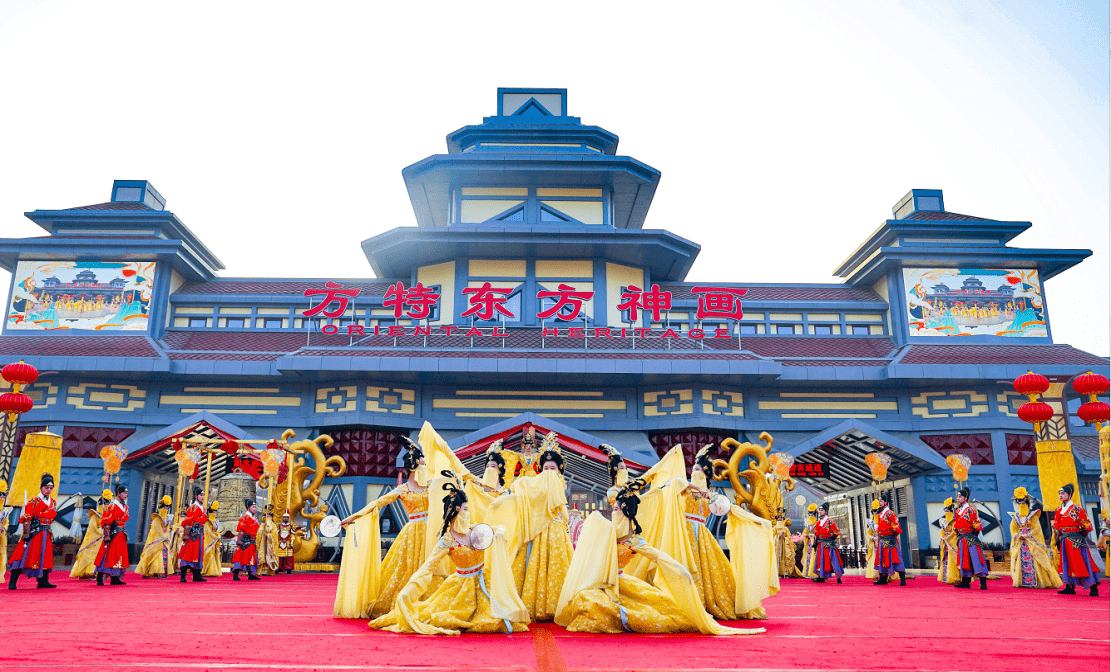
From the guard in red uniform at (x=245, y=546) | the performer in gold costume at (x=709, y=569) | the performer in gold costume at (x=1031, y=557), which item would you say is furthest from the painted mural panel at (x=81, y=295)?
the performer in gold costume at (x=1031, y=557)

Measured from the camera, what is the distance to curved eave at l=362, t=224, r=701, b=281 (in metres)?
20.0

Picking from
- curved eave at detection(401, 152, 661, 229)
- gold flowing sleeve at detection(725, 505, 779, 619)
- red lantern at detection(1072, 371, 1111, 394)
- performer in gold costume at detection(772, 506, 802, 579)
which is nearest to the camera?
gold flowing sleeve at detection(725, 505, 779, 619)

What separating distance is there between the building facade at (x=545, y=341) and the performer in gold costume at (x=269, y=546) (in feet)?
8.02

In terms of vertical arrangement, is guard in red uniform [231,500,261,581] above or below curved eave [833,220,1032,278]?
below

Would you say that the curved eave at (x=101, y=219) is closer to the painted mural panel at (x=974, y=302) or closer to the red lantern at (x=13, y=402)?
the red lantern at (x=13, y=402)

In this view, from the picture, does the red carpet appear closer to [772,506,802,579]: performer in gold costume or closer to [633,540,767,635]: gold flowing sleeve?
[633,540,767,635]: gold flowing sleeve

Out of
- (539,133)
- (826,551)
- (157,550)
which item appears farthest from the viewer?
(539,133)

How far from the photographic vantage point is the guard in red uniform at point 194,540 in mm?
Result: 12914

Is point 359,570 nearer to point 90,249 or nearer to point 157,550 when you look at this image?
point 157,550

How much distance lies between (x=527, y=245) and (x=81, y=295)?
11.8m

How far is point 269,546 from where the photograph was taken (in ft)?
50.4

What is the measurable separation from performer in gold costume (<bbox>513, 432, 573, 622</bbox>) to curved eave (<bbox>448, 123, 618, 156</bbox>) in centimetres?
1684

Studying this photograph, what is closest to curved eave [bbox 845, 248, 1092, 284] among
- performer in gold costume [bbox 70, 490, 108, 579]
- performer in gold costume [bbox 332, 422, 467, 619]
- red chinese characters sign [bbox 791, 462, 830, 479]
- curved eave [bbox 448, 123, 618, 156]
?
red chinese characters sign [bbox 791, 462, 830, 479]

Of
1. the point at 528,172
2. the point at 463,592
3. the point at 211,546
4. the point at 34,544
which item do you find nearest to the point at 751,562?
the point at 463,592
